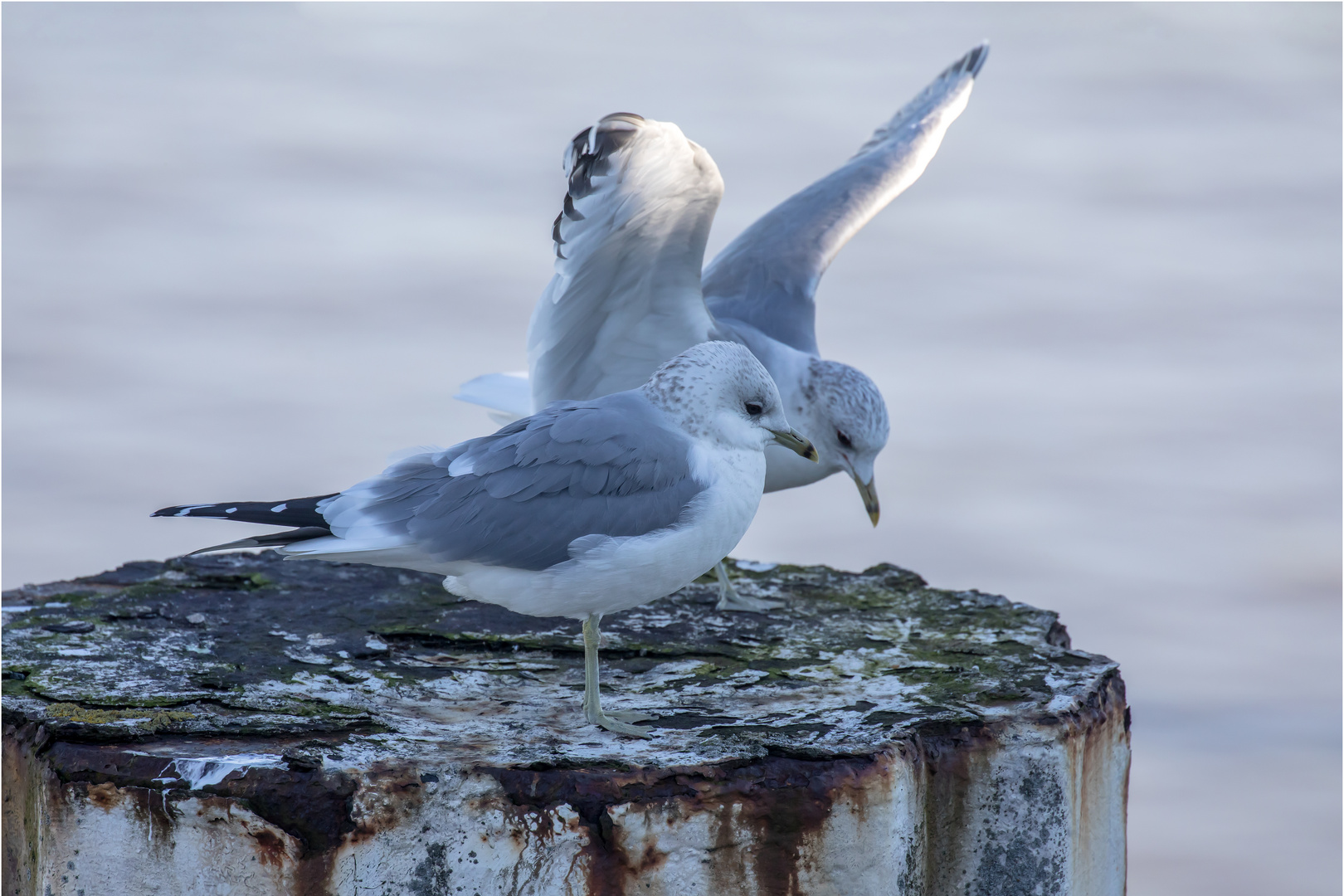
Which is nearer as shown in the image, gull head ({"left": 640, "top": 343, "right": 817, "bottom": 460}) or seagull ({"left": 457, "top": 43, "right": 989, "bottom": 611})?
gull head ({"left": 640, "top": 343, "right": 817, "bottom": 460})

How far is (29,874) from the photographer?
12.0ft

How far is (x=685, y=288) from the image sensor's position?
507 cm

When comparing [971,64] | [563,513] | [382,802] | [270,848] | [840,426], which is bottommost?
[270,848]

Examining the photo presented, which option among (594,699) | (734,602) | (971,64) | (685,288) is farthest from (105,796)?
(971,64)

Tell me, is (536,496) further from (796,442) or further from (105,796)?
(105,796)

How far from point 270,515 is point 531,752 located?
0.84 metres

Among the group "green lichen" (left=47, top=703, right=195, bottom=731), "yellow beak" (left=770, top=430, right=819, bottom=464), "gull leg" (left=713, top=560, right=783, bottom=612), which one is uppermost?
"yellow beak" (left=770, top=430, right=819, bottom=464)

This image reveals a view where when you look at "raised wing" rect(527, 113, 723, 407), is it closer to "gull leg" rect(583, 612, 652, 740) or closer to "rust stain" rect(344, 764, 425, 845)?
"gull leg" rect(583, 612, 652, 740)

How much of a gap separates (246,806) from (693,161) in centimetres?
239

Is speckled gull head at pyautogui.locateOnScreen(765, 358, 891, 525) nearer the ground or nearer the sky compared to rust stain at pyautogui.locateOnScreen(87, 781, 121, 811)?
nearer the sky

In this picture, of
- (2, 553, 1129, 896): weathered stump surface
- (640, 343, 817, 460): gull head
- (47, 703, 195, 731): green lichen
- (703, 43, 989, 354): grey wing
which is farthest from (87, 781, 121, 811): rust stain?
(703, 43, 989, 354): grey wing

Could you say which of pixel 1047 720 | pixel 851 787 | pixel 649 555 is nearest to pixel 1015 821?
pixel 1047 720

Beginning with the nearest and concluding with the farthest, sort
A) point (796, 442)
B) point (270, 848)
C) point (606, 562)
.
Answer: point (270, 848) < point (606, 562) < point (796, 442)

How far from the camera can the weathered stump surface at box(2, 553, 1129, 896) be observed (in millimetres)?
3244
